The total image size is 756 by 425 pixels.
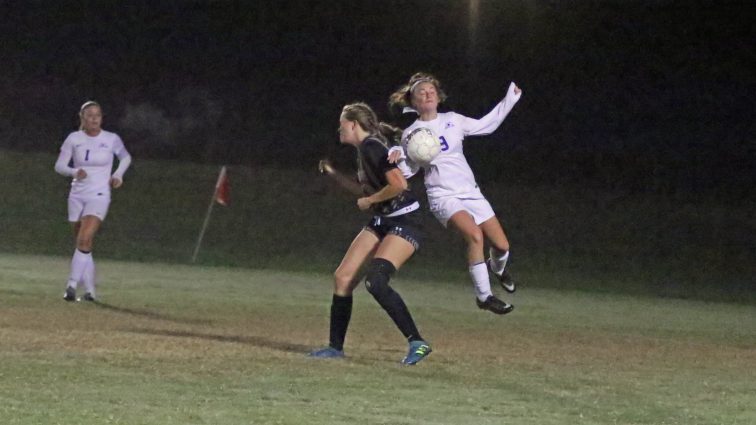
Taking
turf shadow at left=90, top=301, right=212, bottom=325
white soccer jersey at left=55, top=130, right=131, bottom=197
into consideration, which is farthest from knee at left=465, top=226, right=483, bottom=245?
white soccer jersey at left=55, top=130, right=131, bottom=197

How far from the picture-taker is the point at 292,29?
38.8m

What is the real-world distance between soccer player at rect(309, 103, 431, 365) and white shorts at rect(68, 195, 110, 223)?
15.5 feet

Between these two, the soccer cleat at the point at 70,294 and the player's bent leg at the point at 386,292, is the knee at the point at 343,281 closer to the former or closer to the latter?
the player's bent leg at the point at 386,292

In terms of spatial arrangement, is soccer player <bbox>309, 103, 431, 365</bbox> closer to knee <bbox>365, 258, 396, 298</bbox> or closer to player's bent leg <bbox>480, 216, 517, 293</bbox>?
knee <bbox>365, 258, 396, 298</bbox>

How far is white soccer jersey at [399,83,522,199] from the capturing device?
9.98m

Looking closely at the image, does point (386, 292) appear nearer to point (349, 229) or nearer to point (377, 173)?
point (377, 173)

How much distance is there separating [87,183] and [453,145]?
4.74m

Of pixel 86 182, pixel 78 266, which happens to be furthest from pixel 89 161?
pixel 78 266

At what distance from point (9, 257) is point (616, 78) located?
21897mm

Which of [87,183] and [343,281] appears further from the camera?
[87,183]

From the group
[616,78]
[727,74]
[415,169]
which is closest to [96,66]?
[616,78]

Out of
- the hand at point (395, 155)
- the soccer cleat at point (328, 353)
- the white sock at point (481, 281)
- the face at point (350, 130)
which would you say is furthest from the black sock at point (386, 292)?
the white sock at point (481, 281)

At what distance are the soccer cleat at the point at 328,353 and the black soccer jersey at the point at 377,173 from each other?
1087mm

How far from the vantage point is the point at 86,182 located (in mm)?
13125
